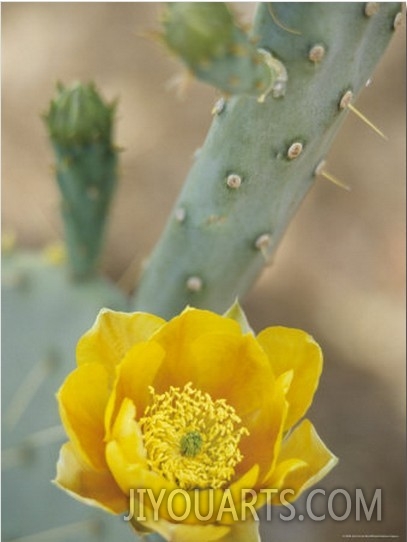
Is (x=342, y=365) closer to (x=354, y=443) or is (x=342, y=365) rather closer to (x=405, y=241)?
(x=354, y=443)

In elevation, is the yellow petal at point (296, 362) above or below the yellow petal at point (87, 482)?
above

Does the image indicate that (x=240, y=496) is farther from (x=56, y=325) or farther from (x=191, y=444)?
(x=56, y=325)

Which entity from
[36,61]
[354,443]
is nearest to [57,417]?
[354,443]

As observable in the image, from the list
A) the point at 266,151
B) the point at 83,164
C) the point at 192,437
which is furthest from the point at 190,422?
the point at 83,164

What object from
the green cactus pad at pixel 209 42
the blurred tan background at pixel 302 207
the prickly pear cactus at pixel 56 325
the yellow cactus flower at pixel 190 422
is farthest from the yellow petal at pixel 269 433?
the blurred tan background at pixel 302 207

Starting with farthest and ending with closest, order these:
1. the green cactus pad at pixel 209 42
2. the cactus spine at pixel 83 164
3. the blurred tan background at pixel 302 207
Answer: the blurred tan background at pixel 302 207, the cactus spine at pixel 83 164, the green cactus pad at pixel 209 42

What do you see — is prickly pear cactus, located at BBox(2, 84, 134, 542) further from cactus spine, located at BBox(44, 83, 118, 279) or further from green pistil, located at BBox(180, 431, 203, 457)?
green pistil, located at BBox(180, 431, 203, 457)

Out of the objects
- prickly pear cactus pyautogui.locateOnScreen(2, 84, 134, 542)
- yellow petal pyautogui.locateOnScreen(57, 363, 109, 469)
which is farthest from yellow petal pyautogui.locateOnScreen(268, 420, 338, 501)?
prickly pear cactus pyautogui.locateOnScreen(2, 84, 134, 542)

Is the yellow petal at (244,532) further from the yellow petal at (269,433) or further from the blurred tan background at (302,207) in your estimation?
the blurred tan background at (302,207)
